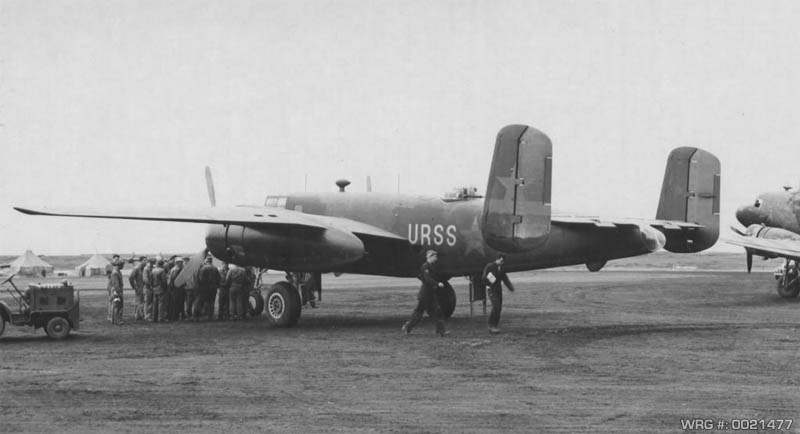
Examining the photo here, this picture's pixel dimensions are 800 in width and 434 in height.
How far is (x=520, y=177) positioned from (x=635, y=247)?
132 inches

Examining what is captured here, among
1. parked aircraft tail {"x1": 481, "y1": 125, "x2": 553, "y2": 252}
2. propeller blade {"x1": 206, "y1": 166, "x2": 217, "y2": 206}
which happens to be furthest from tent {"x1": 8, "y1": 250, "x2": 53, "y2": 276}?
parked aircraft tail {"x1": 481, "y1": 125, "x2": 553, "y2": 252}

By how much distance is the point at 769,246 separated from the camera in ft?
96.1

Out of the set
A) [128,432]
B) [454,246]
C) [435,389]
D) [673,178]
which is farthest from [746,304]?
[128,432]

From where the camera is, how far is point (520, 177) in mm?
18797

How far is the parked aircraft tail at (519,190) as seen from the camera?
18.8 metres

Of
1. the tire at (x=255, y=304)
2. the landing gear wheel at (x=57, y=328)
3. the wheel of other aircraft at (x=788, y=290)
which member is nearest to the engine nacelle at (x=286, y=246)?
the tire at (x=255, y=304)

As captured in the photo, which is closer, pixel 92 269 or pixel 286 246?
pixel 286 246

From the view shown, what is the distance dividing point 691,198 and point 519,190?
Answer: 19.6 feet

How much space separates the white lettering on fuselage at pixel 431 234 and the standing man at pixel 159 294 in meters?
7.33

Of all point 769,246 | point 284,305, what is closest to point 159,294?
point 284,305

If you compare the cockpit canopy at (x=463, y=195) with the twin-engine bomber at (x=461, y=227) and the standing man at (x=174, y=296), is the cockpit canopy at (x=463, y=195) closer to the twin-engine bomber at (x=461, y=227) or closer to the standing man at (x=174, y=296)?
the twin-engine bomber at (x=461, y=227)

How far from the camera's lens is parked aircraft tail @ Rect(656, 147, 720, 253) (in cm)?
2209

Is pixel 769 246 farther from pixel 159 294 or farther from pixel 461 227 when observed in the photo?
pixel 159 294

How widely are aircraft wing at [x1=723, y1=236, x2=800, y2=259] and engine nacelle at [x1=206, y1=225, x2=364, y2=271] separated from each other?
14528 millimetres
